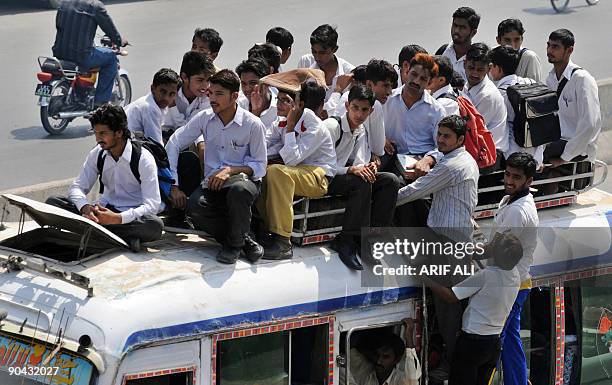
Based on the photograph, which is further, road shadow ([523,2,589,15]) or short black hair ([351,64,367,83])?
road shadow ([523,2,589,15])

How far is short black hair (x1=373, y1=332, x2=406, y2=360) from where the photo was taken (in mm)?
7715

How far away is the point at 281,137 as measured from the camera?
814 cm

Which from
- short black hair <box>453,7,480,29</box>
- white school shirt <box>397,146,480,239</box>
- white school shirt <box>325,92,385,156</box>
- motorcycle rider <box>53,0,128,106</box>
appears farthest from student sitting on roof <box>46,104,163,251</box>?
motorcycle rider <box>53,0,128,106</box>

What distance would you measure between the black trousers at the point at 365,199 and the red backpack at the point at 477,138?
76cm

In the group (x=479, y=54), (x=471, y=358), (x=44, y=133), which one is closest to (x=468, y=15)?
Result: (x=479, y=54)

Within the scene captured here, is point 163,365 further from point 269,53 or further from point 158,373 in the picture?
point 269,53

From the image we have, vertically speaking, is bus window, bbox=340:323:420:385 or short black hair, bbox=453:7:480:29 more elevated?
short black hair, bbox=453:7:480:29

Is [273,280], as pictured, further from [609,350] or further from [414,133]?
[609,350]

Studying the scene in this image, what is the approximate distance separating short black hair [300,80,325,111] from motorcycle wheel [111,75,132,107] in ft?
27.6

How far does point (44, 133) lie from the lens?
609 inches

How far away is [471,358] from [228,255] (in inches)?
67.8

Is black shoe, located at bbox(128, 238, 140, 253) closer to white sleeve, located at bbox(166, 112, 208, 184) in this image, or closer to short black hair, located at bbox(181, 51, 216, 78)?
white sleeve, located at bbox(166, 112, 208, 184)

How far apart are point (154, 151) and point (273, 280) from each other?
1.16 metres

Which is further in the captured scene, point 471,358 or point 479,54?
point 479,54
